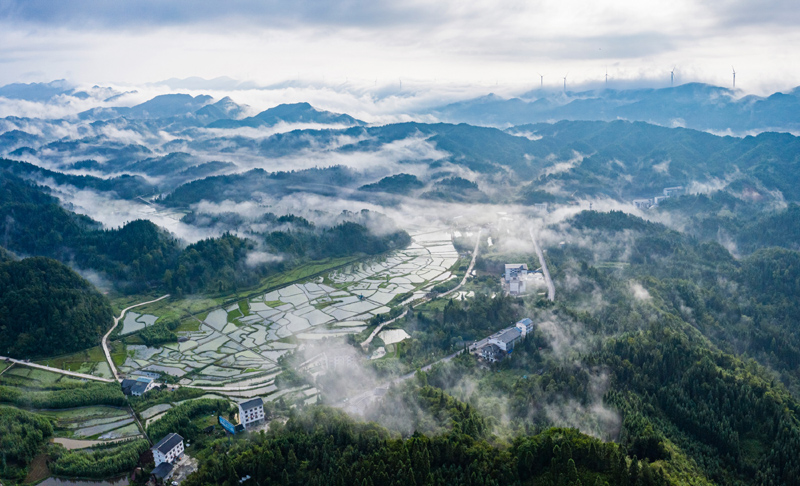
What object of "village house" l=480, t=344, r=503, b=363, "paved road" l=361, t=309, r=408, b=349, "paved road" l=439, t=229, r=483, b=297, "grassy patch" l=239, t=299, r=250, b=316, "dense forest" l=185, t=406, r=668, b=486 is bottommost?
"paved road" l=439, t=229, r=483, b=297

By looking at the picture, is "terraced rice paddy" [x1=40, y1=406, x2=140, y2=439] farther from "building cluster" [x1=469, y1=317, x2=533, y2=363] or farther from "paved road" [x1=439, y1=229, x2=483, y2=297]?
"paved road" [x1=439, y1=229, x2=483, y2=297]

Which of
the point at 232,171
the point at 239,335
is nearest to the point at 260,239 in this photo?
the point at 239,335

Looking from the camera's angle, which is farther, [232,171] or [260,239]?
[232,171]

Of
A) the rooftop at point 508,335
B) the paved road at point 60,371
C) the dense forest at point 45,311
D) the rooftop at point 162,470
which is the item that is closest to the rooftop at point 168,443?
the rooftop at point 162,470

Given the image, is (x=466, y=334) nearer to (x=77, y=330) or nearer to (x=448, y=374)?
(x=448, y=374)

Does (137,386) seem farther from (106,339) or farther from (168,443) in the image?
(106,339)

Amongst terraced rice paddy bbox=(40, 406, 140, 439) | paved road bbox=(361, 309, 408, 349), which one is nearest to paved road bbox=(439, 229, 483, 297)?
paved road bbox=(361, 309, 408, 349)
